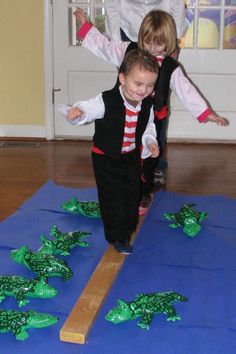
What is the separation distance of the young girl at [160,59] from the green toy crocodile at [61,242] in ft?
1.46

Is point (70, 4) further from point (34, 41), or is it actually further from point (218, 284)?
point (218, 284)

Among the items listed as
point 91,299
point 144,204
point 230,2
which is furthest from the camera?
point 230,2

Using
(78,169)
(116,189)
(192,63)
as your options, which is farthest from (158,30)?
(192,63)

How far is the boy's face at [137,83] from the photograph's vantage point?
72.8 inches

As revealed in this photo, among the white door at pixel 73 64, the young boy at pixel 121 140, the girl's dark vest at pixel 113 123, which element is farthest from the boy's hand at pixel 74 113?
the white door at pixel 73 64

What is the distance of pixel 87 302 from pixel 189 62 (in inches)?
102

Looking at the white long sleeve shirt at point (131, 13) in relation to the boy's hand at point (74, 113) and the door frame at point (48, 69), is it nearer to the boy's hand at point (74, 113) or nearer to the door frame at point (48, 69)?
the door frame at point (48, 69)

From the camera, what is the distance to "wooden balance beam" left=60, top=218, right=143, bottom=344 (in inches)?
60.9

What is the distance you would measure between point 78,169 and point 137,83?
152cm

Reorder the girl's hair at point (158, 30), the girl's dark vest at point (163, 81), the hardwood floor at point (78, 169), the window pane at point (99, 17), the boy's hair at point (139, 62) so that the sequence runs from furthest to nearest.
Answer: the window pane at point (99, 17), the hardwood floor at point (78, 169), the girl's dark vest at point (163, 81), the girl's hair at point (158, 30), the boy's hair at point (139, 62)

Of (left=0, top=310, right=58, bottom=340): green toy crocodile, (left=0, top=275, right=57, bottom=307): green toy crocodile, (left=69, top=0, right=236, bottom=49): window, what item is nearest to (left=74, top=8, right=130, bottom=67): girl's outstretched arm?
(left=0, top=275, right=57, bottom=307): green toy crocodile

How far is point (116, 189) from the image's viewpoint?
2008mm

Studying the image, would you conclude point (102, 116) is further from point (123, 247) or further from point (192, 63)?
point (192, 63)

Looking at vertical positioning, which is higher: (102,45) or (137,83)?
(102,45)
